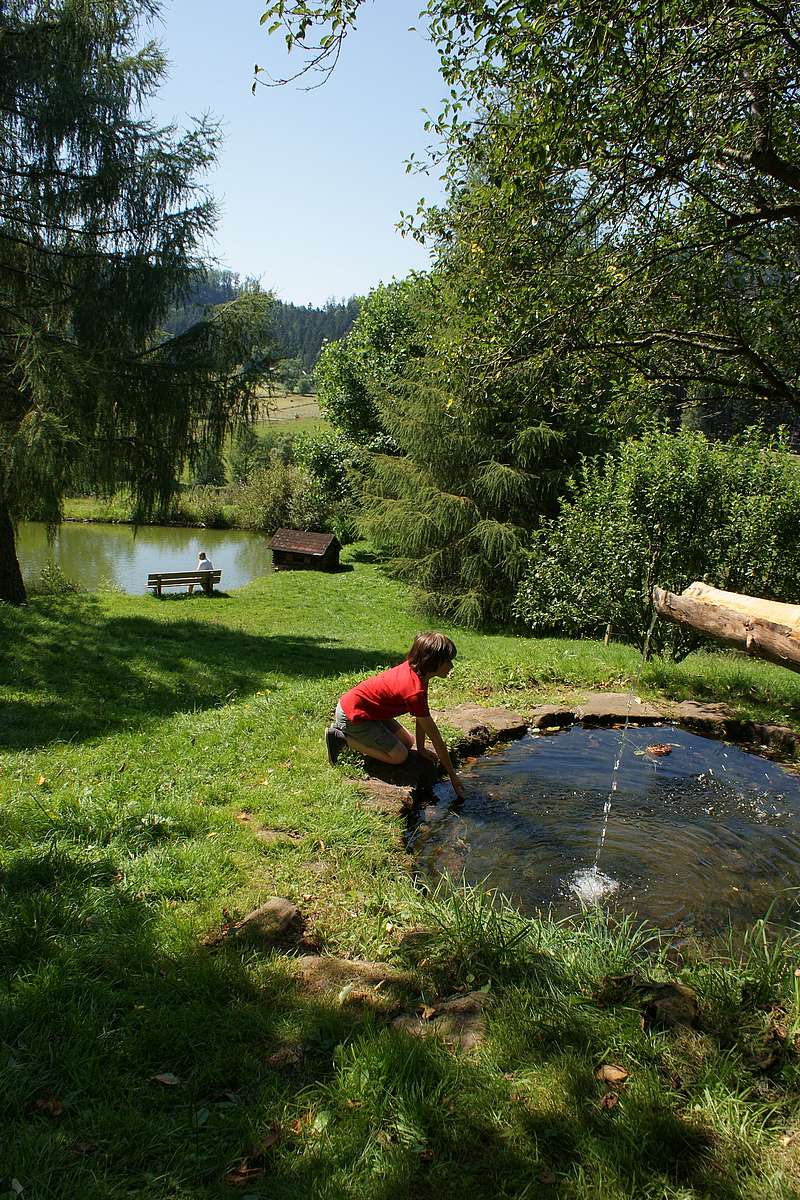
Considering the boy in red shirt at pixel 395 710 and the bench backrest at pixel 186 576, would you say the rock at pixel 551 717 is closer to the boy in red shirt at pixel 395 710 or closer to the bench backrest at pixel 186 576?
the boy in red shirt at pixel 395 710

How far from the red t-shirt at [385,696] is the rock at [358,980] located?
2338 millimetres

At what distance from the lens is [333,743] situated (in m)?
5.98

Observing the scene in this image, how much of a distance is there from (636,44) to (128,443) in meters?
9.63

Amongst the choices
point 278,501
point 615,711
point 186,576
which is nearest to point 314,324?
point 278,501

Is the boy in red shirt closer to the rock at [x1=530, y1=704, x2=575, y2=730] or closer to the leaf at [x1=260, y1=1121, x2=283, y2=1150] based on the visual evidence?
the rock at [x1=530, y1=704, x2=575, y2=730]

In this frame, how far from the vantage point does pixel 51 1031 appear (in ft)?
9.12

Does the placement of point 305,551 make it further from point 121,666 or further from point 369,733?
point 369,733

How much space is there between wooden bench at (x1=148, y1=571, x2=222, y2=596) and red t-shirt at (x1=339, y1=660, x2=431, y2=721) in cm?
1694

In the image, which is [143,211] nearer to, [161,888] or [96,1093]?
[161,888]

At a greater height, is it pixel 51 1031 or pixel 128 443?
pixel 128 443

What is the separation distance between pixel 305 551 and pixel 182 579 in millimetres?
7281

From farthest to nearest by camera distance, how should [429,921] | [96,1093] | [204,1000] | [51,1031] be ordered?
1. [429,921]
2. [204,1000]
3. [51,1031]
4. [96,1093]

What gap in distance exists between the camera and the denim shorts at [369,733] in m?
5.84

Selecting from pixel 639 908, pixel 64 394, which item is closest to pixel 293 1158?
pixel 639 908
